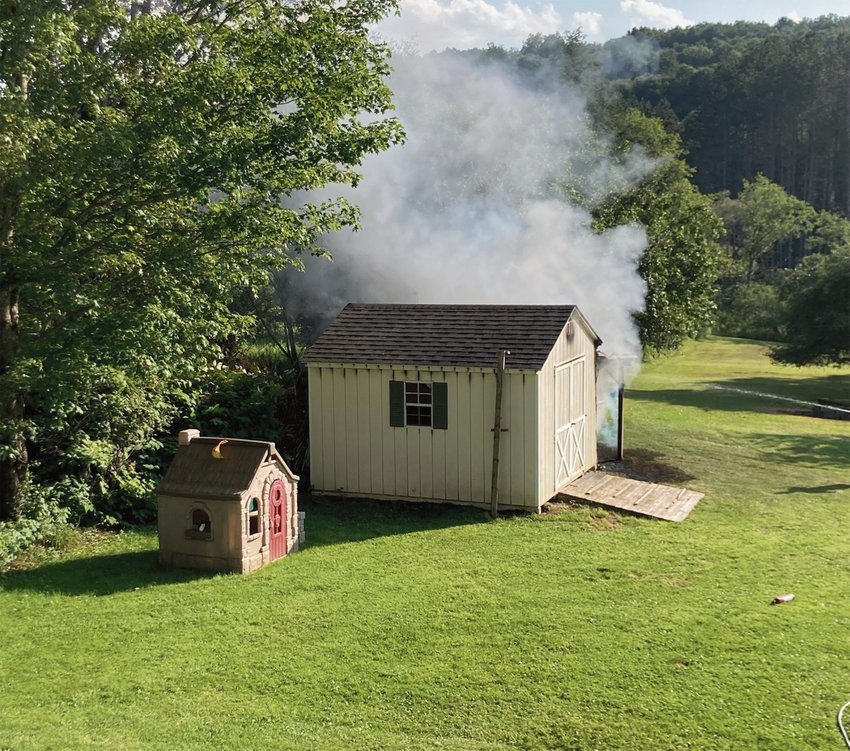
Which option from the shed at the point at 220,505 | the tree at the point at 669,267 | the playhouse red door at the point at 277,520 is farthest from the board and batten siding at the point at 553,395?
the tree at the point at 669,267

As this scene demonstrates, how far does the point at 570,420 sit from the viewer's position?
580 inches

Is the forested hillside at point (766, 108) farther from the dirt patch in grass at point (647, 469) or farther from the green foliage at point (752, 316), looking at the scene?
the dirt patch in grass at point (647, 469)

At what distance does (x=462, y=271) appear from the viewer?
21.6m

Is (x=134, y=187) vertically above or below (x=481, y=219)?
below

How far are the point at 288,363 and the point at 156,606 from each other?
9134 millimetres

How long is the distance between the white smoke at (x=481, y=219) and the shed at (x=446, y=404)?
552 centimetres

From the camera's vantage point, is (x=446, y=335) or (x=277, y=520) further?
(x=446, y=335)

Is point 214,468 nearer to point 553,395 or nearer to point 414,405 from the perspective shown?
point 414,405

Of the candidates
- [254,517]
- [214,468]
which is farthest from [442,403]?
[214,468]

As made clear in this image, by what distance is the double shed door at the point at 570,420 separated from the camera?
46.3 ft

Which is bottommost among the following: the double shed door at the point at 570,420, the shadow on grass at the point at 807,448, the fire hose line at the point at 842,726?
the shadow on grass at the point at 807,448

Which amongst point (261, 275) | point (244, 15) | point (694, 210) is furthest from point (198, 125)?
point (694, 210)

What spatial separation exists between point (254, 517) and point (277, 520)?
51cm

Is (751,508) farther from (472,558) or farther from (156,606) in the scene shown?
(156,606)
